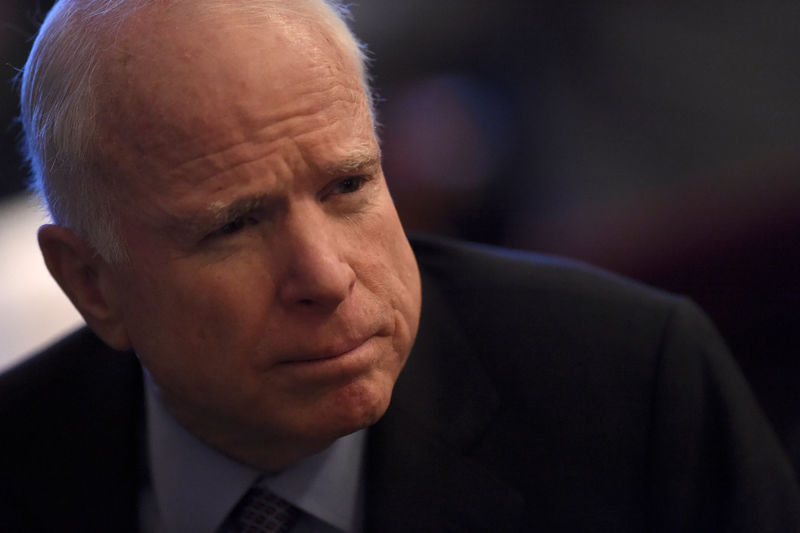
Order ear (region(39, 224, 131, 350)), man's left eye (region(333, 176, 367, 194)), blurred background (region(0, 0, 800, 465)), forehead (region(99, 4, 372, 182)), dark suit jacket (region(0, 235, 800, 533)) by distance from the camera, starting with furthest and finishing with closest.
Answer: blurred background (region(0, 0, 800, 465))
dark suit jacket (region(0, 235, 800, 533))
ear (region(39, 224, 131, 350))
man's left eye (region(333, 176, 367, 194))
forehead (region(99, 4, 372, 182))

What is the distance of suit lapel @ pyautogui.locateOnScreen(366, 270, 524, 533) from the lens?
143cm

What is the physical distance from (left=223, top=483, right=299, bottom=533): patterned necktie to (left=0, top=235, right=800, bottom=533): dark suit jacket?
0.15 meters

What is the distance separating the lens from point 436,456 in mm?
1479

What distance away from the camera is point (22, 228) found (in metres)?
2.51

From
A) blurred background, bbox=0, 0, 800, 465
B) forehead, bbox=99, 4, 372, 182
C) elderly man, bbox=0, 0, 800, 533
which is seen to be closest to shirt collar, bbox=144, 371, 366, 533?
elderly man, bbox=0, 0, 800, 533

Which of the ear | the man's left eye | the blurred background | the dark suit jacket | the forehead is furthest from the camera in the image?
the blurred background

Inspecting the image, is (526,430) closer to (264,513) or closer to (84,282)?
(264,513)

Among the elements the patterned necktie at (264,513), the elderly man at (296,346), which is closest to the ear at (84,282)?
the elderly man at (296,346)

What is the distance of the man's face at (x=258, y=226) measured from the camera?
3.76ft

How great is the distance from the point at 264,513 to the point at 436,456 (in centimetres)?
32

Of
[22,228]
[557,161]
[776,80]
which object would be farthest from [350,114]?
[776,80]

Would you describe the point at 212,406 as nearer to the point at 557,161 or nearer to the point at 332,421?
the point at 332,421

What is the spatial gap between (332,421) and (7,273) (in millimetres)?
1689

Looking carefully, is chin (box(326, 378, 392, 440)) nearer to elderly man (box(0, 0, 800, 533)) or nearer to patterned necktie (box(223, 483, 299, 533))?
elderly man (box(0, 0, 800, 533))
